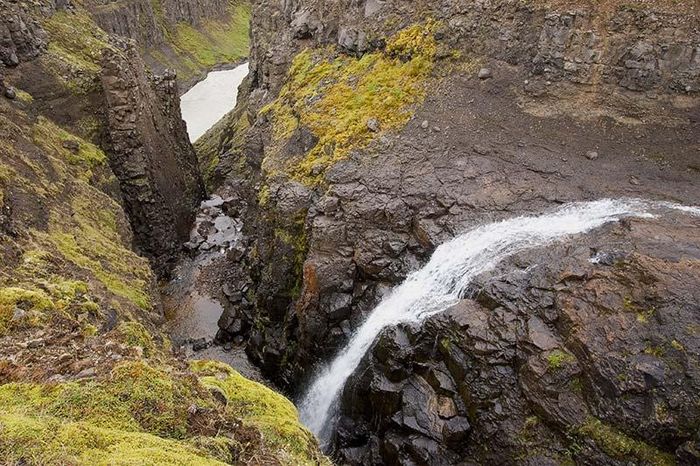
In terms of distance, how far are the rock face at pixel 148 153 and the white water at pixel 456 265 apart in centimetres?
1595

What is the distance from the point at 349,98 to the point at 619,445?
1741 cm

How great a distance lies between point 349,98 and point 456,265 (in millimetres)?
10912

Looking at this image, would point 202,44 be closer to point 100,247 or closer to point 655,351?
point 100,247

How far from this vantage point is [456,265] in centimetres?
1625

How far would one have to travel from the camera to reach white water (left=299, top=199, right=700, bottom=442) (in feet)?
51.6

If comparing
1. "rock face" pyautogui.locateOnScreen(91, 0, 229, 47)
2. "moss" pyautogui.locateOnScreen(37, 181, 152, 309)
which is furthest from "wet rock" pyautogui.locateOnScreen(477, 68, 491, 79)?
"rock face" pyautogui.locateOnScreen(91, 0, 229, 47)

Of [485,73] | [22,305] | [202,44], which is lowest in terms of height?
[202,44]

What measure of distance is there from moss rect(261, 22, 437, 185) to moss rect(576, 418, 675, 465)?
1298 cm

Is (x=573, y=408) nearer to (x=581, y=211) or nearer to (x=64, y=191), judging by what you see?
(x=581, y=211)

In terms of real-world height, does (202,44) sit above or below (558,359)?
below

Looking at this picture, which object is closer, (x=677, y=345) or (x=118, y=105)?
(x=677, y=345)

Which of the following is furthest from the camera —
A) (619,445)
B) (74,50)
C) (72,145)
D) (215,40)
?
(215,40)

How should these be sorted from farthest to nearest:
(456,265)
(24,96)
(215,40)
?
(215,40) < (24,96) < (456,265)

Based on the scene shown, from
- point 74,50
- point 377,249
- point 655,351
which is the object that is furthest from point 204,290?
point 655,351
